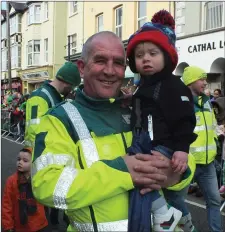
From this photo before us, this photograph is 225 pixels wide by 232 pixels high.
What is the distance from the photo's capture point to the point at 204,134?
190 inches

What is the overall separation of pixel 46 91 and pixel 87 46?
260 centimetres

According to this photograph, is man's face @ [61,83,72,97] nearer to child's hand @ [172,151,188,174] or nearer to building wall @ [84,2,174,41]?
child's hand @ [172,151,188,174]

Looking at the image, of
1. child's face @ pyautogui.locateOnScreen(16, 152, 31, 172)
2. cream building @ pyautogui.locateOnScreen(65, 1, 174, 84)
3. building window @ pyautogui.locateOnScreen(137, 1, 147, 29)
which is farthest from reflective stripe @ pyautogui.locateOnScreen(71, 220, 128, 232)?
building window @ pyautogui.locateOnScreen(137, 1, 147, 29)

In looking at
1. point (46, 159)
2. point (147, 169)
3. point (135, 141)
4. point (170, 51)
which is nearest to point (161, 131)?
point (135, 141)

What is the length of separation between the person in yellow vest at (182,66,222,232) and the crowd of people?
268 centimetres

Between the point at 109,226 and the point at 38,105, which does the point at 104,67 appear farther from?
the point at 38,105

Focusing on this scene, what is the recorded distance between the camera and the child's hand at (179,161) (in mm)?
1855

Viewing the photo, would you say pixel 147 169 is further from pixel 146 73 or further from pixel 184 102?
pixel 146 73

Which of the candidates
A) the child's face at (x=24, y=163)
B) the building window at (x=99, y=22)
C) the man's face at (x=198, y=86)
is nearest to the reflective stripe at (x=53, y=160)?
the child's face at (x=24, y=163)

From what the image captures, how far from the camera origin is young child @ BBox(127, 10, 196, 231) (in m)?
1.83

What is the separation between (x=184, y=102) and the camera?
202 cm

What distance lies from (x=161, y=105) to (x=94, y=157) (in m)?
0.47

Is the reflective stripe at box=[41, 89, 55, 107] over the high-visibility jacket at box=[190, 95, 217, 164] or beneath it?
over

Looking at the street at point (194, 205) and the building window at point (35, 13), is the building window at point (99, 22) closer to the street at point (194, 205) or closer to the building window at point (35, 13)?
the building window at point (35, 13)
